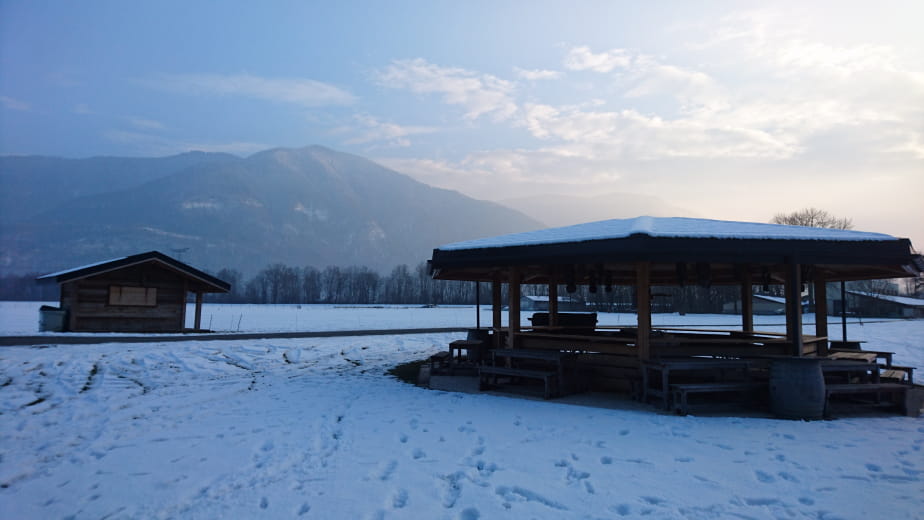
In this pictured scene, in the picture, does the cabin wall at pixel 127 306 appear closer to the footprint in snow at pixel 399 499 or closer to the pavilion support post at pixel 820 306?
the footprint in snow at pixel 399 499

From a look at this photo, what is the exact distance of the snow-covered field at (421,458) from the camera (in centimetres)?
439

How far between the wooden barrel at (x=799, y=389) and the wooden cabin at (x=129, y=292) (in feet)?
68.9

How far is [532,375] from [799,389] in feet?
12.7

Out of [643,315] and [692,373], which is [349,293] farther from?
[643,315]

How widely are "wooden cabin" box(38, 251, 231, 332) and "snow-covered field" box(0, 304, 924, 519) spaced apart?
12.2 m

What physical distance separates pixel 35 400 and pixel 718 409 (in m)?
10.8

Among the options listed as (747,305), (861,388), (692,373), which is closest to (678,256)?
(692,373)

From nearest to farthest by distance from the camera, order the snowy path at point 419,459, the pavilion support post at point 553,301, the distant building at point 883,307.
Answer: the snowy path at point 419,459 < the pavilion support post at point 553,301 < the distant building at point 883,307

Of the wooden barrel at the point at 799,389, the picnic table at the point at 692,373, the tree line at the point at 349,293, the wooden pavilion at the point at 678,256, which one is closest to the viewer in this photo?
the wooden barrel at the point at 799,389

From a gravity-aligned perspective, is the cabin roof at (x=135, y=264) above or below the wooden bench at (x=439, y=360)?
above

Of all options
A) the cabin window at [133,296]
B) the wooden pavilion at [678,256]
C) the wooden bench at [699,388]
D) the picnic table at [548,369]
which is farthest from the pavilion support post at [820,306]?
the cabin window at [133,296]

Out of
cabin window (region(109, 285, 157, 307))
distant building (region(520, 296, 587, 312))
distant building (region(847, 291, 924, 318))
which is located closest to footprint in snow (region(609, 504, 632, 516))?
cabin window (region(109, 285, 157, 307))

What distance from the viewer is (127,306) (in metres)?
21.1

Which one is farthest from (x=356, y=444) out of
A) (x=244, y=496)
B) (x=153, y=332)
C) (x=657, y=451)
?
(x=153, y=332)
